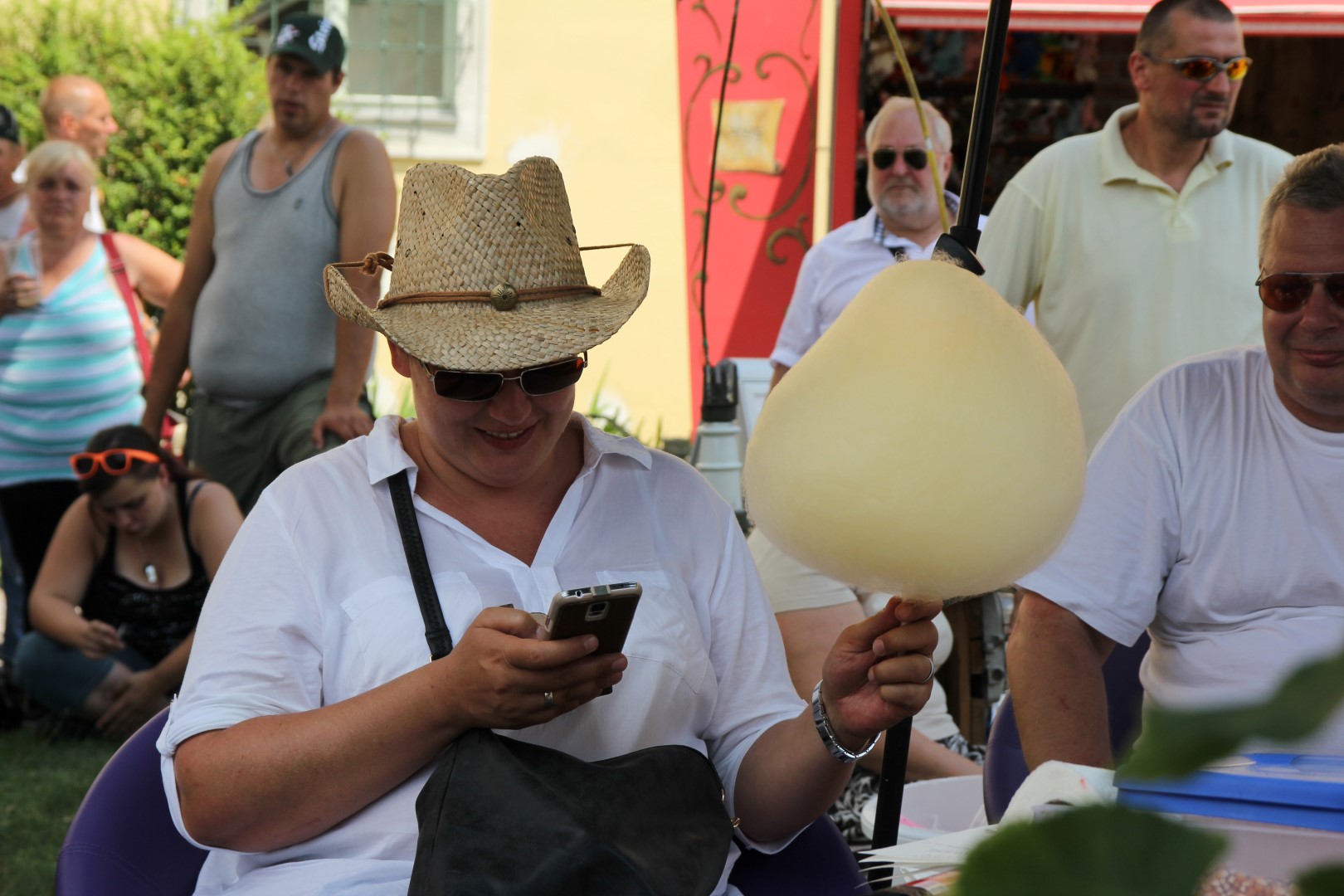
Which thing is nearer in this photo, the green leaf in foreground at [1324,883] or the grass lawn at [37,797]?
the green leaf in foreground at [1324,883]

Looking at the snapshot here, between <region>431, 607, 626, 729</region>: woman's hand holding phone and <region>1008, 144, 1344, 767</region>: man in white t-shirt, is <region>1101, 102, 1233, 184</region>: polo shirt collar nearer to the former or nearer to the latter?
<region>1008, 144, 1344, 767</region>: man in white t-shirt

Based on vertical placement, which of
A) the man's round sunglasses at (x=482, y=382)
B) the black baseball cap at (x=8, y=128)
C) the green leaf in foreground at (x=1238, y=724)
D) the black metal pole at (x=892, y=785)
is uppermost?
the green leaf in foreground at (x=1238, y=724)

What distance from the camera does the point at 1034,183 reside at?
11.9 ft

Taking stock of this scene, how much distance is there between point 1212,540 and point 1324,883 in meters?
1.67

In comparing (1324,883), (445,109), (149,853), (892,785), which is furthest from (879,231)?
(1324,883)

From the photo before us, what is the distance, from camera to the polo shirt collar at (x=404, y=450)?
1820mm

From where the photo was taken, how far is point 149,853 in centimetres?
167

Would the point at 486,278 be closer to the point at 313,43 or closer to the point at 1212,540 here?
the point at 1212,540

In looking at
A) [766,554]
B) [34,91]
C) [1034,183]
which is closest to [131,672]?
[766,554]

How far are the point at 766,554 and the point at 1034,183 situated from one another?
1358 millimetres

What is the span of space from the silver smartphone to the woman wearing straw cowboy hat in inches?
0.8

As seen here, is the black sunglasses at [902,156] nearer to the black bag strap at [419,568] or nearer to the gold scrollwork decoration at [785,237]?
the gold scrollwork decoration at [785,237]

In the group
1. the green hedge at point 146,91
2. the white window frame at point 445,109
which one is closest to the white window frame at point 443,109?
the white window frame at point 445,109

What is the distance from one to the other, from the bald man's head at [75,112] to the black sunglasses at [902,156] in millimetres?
3012
